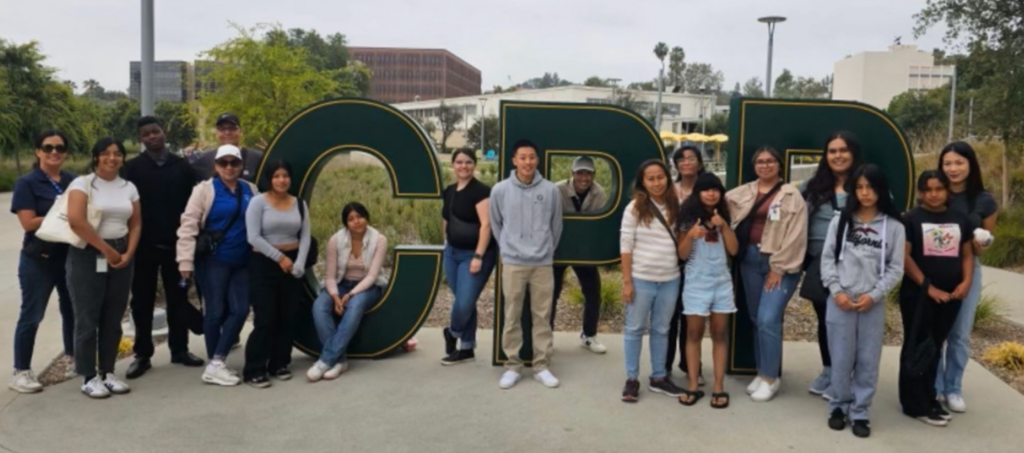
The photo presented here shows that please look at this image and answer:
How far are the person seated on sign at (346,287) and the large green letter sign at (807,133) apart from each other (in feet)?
8.61

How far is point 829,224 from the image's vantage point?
467 cm

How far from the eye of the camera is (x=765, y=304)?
4891 mm

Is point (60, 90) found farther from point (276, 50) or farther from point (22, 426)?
point (22, 426)

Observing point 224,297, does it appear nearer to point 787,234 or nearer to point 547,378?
point 547,378

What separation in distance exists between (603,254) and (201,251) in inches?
111

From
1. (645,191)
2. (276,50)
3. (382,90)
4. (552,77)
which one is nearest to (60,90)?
(276,50)

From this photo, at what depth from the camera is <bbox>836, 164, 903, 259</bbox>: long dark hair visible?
4.29 meters

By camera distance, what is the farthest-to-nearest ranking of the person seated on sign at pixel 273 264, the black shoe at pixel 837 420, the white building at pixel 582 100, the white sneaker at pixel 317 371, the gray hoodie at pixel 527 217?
1. the white building at pixel 582 100
2. the white sneaker at pixel 317 371
3. the gray hoodie at pixel 527 217
4. the person seated on sign at pixel 273 264
5. the black shoe at pixel 837 420

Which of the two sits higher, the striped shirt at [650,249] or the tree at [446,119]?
the tree at [446,119]

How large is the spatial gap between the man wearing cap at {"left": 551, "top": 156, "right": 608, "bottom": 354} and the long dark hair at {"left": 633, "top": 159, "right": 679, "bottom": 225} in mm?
1085

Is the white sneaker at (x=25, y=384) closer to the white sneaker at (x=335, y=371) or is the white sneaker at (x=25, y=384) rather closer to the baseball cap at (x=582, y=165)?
the white sneaker at (x=335, y=371)

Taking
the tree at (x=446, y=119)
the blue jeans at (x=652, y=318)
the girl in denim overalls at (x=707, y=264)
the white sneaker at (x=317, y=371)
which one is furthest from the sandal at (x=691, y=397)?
the tree at (x=446, y=119)

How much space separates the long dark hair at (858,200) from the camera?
429 cm

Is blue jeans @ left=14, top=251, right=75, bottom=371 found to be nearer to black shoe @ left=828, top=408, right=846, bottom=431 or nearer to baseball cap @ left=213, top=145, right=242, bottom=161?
baseball cap @ left=213, top=145, right=242, bottom=161
